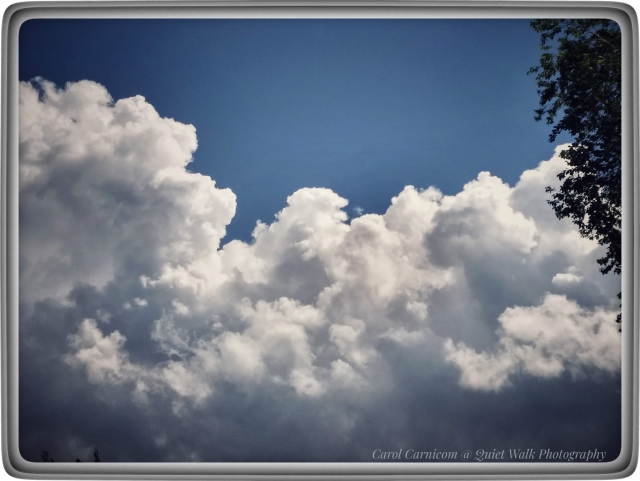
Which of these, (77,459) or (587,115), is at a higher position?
(587,115)

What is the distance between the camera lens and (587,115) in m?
3.11

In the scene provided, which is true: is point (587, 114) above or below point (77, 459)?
above

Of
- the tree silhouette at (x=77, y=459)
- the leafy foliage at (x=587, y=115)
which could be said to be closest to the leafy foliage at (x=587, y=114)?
the leafy foliage at (x=587, y=115)

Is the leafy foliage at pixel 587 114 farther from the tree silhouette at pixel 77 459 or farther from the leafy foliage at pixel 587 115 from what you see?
the tree silhouette at pixel 77 459

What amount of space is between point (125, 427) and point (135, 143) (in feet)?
6.86

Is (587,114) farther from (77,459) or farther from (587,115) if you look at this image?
(77,459)

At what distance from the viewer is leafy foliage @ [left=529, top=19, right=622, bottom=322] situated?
304cm

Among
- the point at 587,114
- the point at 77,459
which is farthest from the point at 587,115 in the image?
the point at 77,459

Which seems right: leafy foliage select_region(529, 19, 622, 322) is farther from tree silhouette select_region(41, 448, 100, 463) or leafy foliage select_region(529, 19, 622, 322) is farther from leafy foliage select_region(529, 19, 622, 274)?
tree silhouette select_region(41, 448, 100, 463)

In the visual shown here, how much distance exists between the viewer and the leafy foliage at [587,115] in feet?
9.99

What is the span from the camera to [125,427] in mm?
3010

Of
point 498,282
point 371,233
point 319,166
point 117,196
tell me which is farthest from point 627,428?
point 117,196

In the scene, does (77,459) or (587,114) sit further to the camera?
(587,114)

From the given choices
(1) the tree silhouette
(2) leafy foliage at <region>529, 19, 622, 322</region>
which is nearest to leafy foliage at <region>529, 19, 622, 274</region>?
(2) leafy foliage at <region>529, 19, 622, 322</region>
